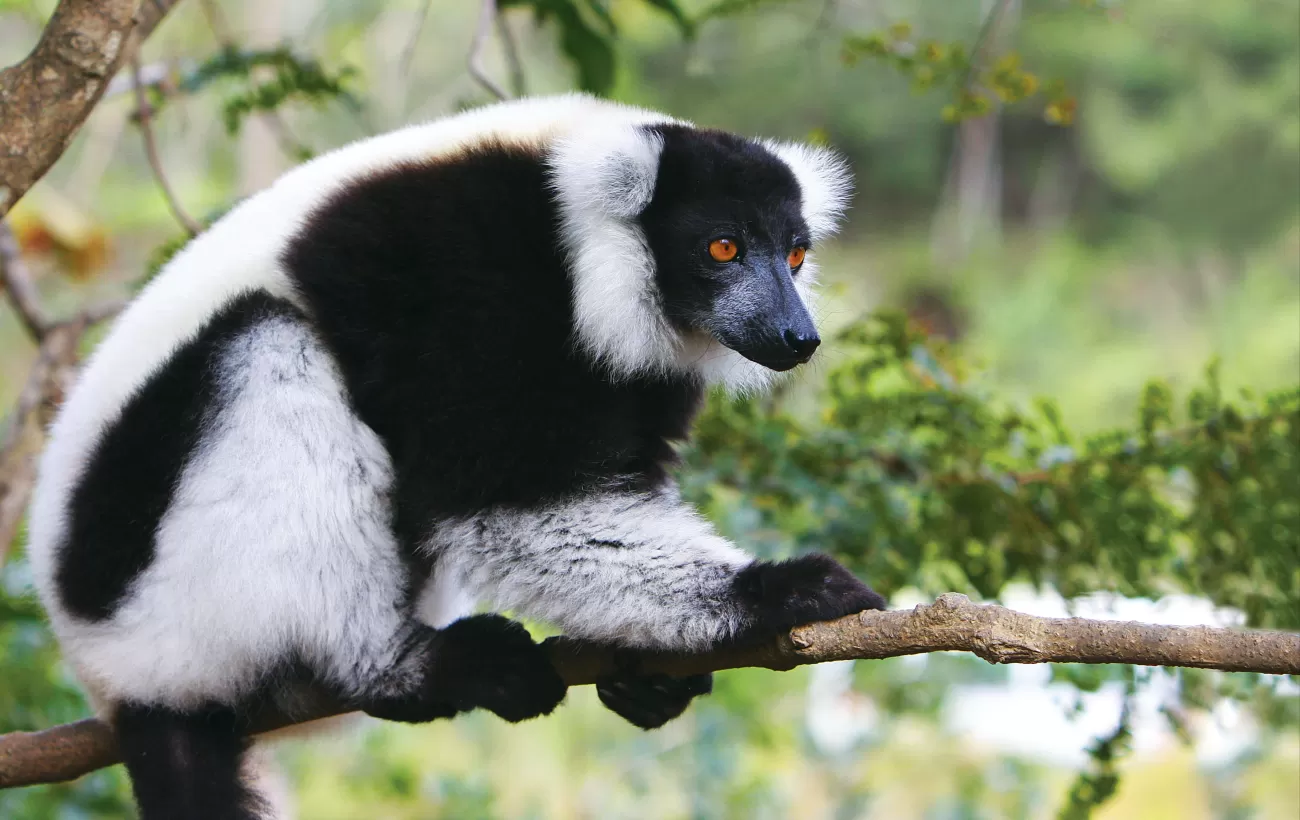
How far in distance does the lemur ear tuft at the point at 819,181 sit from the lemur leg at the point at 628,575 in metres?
1.39

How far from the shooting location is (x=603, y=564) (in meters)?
3.79

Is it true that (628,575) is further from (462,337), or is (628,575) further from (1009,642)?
(1009,642)

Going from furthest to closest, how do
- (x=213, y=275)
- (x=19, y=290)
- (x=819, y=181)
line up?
(x=19, y=290)
(x=819, y=181)
(x=213, y=275)

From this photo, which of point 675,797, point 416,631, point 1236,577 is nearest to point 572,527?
point 416,631

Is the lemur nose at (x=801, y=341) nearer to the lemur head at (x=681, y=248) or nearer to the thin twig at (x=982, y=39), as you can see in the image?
the lemur head at (x=681, y=248)

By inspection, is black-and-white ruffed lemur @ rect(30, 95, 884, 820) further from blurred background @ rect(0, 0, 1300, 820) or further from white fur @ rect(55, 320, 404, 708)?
blurred background @ rect(0, 0, 1300, 820)

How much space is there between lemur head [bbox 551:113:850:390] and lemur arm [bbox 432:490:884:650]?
54 cm

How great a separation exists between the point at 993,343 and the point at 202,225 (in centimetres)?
1381

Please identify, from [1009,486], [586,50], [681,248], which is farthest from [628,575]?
[586,50]

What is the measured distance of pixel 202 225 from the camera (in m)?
5.76

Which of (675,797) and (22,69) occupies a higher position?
(22,69)

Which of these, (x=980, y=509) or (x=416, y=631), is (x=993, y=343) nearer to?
(x=980, y=509)

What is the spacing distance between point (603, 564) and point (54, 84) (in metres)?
2.13

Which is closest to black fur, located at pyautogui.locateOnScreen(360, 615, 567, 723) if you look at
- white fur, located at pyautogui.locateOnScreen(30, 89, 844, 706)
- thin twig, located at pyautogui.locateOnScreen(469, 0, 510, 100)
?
white fur, located at pyautogui.locateOnScreen(30, 89, 844, 706)
